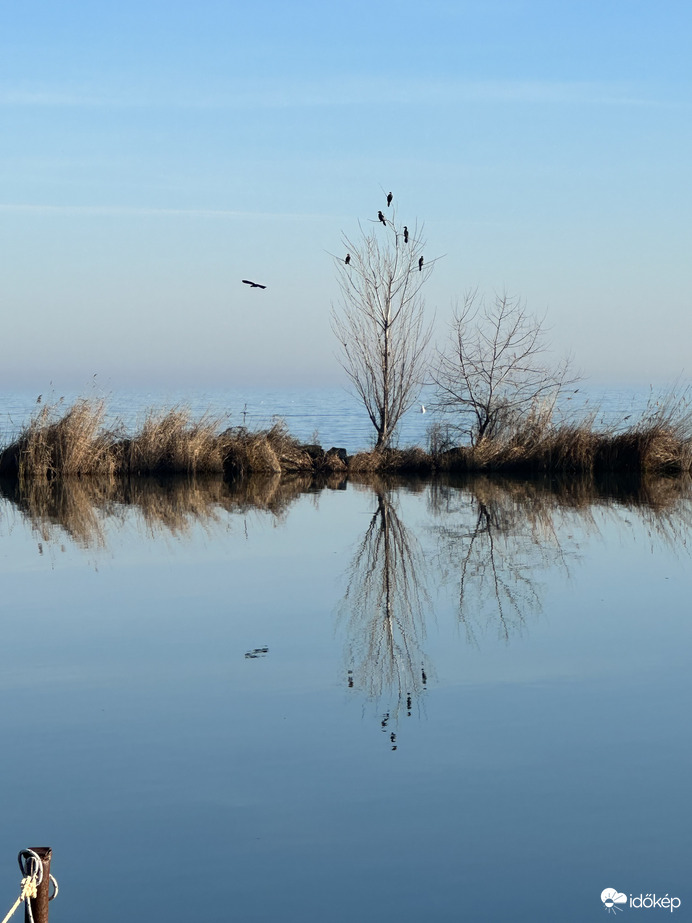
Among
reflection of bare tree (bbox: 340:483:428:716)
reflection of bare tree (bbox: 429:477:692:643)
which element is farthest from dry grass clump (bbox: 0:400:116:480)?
→ reflection of bare tree (bbox: 340:483:428:716)

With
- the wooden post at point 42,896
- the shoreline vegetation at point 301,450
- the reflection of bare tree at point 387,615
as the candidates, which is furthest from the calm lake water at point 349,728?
the shoreline vegetation at point 301,450

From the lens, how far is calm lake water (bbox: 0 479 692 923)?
13.3 ft

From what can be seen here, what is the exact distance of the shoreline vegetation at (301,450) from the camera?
20.0 m

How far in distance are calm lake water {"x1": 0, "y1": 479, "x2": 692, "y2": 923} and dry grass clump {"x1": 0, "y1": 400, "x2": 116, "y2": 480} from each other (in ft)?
27.6

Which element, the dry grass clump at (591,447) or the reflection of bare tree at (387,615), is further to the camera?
the dry grass clump at (591,447)

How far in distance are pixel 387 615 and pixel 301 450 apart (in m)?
13.0

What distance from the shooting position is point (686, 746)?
5.36 m

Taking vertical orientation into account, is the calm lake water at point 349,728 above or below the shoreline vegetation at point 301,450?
below

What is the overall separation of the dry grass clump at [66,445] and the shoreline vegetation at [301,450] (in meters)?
0.02

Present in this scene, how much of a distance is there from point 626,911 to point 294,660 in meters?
3.49

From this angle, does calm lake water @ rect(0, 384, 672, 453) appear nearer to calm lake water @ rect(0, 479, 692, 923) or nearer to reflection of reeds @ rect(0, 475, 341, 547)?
reflection of reeds @ rect(0, 475, 341, 547)

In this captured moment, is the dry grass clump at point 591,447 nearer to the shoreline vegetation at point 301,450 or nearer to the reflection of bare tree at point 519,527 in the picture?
the shoreline vegetation at point 301,450

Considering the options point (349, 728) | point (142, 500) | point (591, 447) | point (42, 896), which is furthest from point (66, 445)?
point (42, 896)

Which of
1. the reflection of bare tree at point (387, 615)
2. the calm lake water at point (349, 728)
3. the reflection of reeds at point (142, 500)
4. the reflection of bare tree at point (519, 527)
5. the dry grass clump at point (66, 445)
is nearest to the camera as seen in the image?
the calm lake water at point (349, 728)
